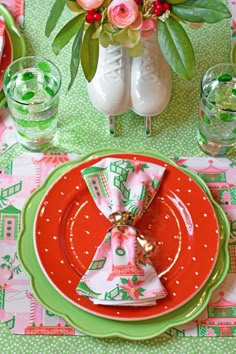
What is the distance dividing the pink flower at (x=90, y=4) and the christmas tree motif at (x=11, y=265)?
0.34m

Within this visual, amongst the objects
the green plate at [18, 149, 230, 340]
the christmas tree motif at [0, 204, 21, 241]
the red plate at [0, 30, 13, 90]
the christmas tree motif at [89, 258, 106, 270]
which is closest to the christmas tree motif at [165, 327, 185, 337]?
the green plate at [18, 149, 230, 340]

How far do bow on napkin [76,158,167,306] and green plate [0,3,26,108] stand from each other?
0.84ft

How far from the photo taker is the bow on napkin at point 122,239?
84 cm

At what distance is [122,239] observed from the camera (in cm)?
87

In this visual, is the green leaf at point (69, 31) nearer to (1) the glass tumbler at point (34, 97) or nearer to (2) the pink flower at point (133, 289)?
(1) the glass tumbler at point (34, 97)

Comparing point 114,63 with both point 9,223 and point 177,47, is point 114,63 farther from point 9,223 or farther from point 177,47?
point 9,223

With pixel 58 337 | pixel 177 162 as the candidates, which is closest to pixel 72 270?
pixel 58 337

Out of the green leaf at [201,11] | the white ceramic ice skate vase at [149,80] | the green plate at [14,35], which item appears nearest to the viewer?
the green leaf at [201,11]

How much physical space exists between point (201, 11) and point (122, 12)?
10cm

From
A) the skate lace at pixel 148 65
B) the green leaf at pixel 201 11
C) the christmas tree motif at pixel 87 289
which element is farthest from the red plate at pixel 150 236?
the green leaf at pixel 201 11

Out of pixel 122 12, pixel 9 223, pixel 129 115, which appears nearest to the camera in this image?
pixel 122 12

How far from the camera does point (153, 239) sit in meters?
0.90

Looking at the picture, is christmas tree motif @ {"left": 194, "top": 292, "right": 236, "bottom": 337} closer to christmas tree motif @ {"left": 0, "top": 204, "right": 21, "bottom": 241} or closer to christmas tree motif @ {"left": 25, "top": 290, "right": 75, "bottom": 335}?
christmas tree motif @ {"left": 25, "top": 290, "right": 75, "bottom": 335}

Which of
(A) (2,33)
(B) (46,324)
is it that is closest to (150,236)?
(B) (46,324)
